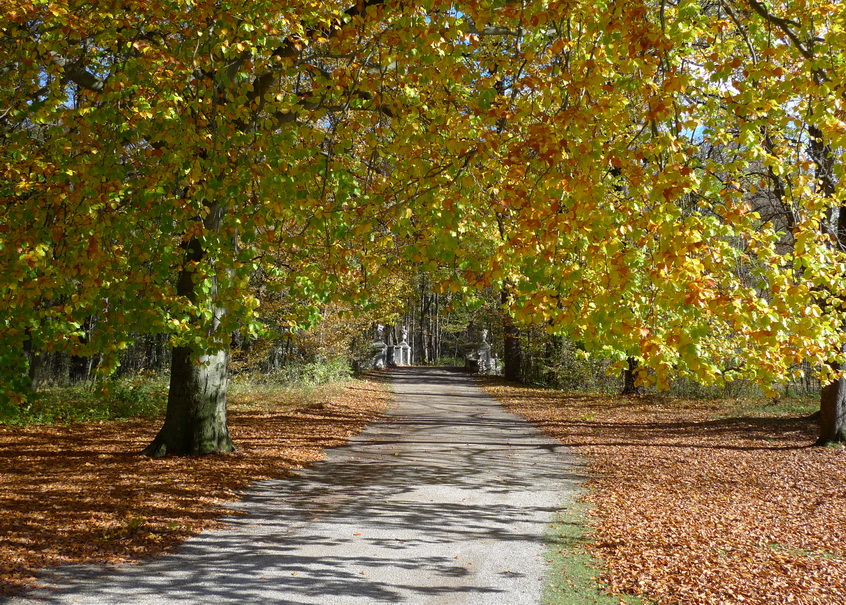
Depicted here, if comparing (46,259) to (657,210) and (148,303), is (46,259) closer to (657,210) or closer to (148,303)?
(148,303)

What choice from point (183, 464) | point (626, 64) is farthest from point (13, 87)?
point (626, 64)

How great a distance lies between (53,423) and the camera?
13016mm

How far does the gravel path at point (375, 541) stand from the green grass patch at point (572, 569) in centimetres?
12

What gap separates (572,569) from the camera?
539 centimetres

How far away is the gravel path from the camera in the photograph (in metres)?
4.73

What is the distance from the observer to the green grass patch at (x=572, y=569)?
4770mm

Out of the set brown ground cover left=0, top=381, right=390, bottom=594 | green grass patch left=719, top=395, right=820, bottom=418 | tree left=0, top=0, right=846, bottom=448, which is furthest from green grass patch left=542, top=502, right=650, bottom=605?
green grass patch left=719, top=395, right=820, bottom=418

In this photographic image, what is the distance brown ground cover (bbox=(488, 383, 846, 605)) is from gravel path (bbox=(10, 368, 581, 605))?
0.83 metres

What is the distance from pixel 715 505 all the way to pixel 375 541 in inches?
178

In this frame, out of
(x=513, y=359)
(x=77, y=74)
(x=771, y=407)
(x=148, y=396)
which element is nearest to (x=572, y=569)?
(x=77, y=74)

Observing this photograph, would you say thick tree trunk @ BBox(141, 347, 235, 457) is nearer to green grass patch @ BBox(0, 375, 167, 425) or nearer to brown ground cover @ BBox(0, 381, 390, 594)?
brown ground cover @ BBox(0, 381, 390, 594)

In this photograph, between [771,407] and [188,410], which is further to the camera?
[771,407]

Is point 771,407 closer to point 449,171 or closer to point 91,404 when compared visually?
point 449,171

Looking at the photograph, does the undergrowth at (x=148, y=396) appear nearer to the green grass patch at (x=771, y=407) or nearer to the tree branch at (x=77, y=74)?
the tree branch at (x=77, y=74)
